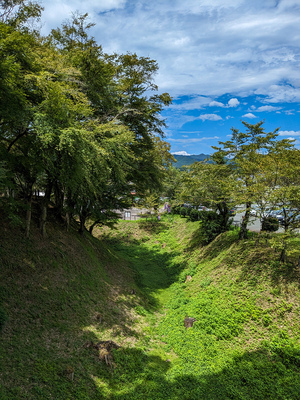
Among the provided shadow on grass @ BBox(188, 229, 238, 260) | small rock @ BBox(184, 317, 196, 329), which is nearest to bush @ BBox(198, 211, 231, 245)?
shadow on grass @ BBox(188, 229, 238, 260)

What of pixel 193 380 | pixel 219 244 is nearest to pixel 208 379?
pixel 193 380

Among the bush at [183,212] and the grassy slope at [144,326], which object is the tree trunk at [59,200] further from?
the bush at [183,212]

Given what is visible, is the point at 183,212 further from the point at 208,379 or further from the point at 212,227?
the point at 208,379

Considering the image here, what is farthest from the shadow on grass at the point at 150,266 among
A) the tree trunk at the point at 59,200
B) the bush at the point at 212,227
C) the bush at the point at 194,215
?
the tree trunk at the point at 59,200

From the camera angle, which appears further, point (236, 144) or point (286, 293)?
point (236, 144)

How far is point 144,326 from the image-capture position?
33.0 feet

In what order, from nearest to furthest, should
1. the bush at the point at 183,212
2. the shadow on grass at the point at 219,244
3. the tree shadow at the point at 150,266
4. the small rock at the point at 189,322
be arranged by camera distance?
the small rock at the point at 189,322, the tree shadow at the point at 150,266, the shadow on grass at the point at 219,244, the bush at the point at 183,212

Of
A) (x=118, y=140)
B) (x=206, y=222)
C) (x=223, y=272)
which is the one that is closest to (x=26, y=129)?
(x=118, y=140)

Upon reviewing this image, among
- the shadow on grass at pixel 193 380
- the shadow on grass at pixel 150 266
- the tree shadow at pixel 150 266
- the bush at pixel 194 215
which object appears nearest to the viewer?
the shadow on grass at pixel 193 380

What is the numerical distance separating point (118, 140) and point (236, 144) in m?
8.50

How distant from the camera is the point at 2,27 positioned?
774 cm

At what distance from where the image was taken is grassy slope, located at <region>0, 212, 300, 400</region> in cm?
620

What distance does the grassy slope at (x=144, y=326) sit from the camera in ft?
20.4

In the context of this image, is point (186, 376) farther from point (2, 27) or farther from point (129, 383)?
point (2, 27)
